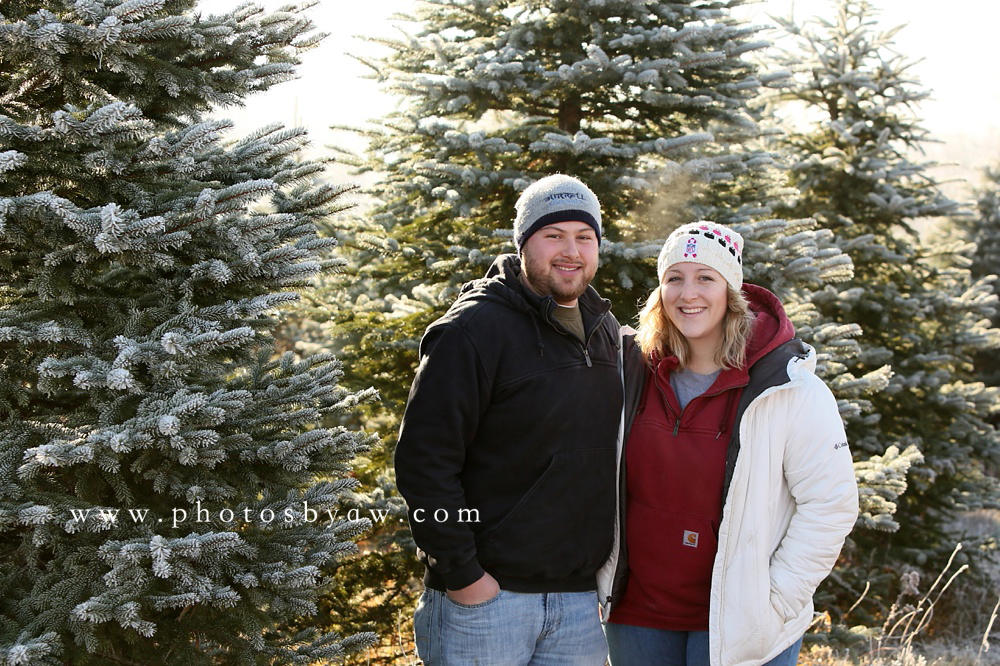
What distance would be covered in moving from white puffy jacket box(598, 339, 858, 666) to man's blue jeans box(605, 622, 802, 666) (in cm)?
13

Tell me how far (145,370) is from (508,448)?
4.66 feet

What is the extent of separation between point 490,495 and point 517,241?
972 mm

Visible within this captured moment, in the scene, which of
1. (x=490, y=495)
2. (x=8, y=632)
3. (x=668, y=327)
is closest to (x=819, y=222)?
→ (x=668, y=327)

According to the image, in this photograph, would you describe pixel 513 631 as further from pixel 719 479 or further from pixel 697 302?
pixel 697 302

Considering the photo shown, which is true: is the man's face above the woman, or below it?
above

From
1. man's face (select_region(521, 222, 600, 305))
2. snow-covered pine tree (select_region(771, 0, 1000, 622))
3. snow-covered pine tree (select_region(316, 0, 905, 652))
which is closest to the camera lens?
man's face (select_region(521, 222, 600, 305))

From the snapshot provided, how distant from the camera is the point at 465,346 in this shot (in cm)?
267

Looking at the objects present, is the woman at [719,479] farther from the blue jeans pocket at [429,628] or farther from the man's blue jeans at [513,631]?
the blue jeans pocket at [429,628]

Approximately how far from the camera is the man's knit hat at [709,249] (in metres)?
2.91

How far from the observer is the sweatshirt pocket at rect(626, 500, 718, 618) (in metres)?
2.83

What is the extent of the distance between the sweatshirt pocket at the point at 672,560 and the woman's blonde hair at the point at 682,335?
592 millimetres

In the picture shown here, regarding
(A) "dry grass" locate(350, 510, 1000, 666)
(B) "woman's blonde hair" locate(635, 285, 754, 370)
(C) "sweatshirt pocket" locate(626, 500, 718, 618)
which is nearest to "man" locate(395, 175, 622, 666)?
(C) "sweatshirt pocket" locate(626, 500, 718, 618)

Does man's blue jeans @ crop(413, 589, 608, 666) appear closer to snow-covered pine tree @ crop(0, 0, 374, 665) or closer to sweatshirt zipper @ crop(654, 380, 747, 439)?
snow-covered pine tree @ crop(0, 0, 374, 665)

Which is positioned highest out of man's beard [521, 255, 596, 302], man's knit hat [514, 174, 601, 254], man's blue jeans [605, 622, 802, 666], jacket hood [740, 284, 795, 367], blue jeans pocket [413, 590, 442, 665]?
man's knit hat [514, 174, 601, 254]
